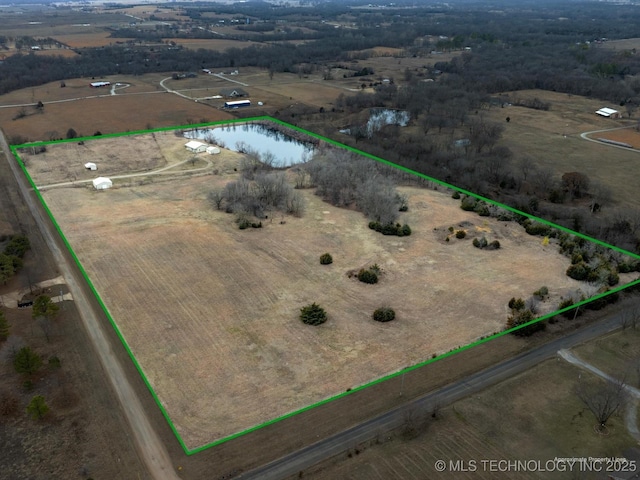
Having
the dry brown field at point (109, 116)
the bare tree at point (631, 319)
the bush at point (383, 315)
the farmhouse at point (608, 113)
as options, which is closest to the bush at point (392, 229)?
the bush at point (383, 315)

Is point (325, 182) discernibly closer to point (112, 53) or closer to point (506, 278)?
point (506, 278)

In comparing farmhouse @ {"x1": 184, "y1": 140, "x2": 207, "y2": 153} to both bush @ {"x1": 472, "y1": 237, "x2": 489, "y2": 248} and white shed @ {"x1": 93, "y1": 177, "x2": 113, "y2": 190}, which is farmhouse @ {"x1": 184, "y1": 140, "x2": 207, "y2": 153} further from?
bush @ {"x1": 472, "y1": 237, "x2": 489, "y2": 248}

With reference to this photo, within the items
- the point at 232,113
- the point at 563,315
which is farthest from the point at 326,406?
the point at 232,113

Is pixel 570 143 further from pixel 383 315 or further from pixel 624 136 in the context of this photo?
pixel 383 315

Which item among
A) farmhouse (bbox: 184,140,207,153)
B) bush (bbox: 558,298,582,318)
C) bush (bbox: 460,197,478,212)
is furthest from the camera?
farmhouse (bbox: 184,140,207,153)

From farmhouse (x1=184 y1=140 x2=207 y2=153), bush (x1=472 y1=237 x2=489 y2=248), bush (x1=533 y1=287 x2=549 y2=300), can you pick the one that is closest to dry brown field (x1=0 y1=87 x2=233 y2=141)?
farmhouse (x1=184 y1=140 x2=207 y2=153)

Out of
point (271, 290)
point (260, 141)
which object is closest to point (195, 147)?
point (260, 141)
